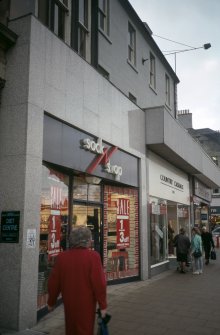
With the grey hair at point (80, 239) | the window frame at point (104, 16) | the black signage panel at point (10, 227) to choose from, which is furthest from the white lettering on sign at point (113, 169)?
the grey hair at point (80, 239)

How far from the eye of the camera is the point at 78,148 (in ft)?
30.3

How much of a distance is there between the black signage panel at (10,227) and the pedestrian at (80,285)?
2.59 meters

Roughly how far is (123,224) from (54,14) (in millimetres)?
6383

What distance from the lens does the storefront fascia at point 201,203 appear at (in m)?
22.1

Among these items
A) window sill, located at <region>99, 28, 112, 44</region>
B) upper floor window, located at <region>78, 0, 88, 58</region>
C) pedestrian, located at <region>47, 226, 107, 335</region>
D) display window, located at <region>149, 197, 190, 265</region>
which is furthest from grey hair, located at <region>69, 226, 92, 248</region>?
window sill, located at <region>99, 28, 112, 44</region>

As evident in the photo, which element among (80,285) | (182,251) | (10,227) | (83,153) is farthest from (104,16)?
(80,285)

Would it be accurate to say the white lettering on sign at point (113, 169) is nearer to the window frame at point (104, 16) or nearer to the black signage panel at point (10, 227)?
the black signage panel at point (10, 227)

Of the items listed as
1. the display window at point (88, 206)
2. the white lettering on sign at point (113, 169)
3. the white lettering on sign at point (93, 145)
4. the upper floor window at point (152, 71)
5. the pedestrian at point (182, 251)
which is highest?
the upper floor window at point (152, 71)

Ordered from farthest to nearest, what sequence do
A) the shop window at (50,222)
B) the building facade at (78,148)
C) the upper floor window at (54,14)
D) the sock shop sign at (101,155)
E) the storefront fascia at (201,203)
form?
the storefront fascia at (201,203) < the sock shop sign at (101,155) < the upper floor window at (54,14) < the shop window at (50,222) < the building facade at (78,148)

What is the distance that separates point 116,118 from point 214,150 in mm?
44968

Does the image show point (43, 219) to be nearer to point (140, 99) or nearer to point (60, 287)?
point (60, 287)

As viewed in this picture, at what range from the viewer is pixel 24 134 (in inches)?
281

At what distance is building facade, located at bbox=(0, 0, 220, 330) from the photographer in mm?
7043

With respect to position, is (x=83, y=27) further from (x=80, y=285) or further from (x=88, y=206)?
(x=80, y=285)
